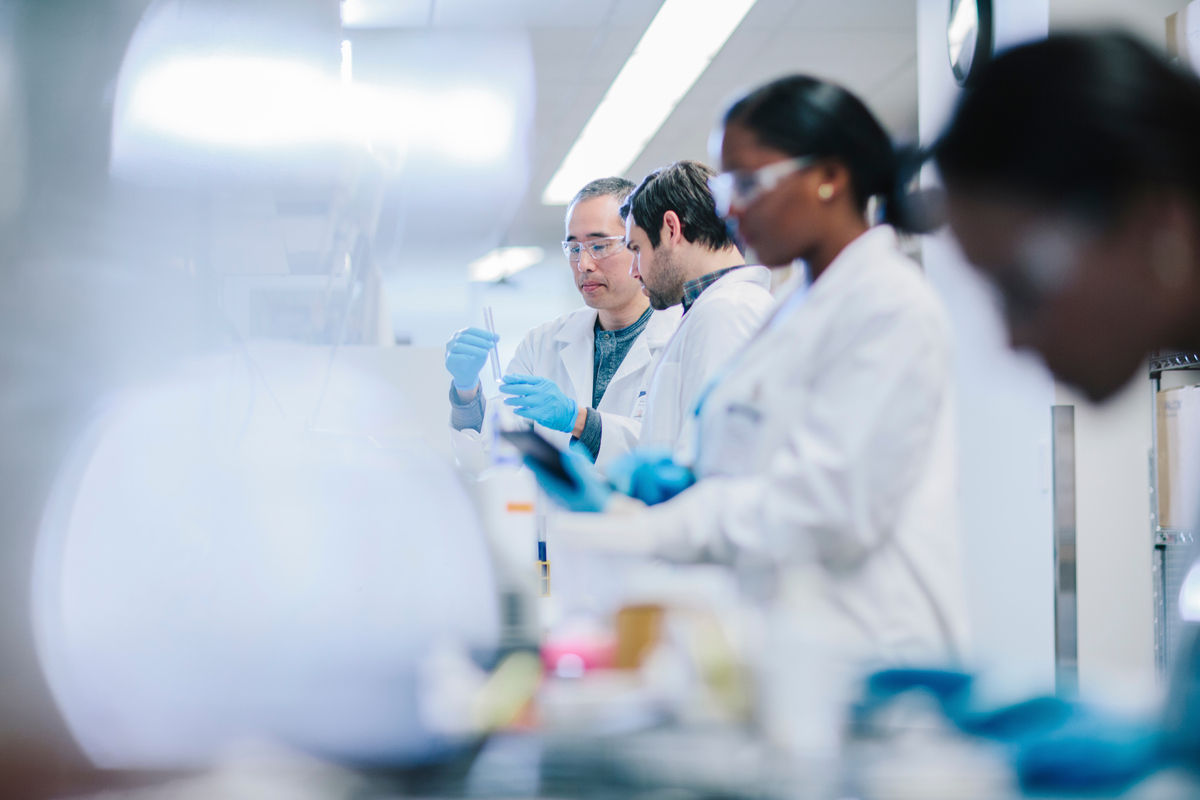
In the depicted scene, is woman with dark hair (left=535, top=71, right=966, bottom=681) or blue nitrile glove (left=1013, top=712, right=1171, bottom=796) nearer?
blue nitrile glove (left=1013, top=712, right=1171, bottom=796)

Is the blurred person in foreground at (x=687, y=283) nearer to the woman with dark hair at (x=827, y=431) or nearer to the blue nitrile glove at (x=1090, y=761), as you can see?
the woman with dark hair at (x=827, y=431)

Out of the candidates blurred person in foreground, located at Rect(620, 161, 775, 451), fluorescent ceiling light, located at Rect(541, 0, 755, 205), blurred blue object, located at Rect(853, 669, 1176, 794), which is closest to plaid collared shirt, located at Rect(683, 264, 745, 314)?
blurred person in foreground, located at Rect(620, 161, 775, 451)

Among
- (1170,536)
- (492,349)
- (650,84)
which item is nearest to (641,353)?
(492,349)

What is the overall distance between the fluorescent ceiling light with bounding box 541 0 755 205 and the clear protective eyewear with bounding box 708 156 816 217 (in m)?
2.93

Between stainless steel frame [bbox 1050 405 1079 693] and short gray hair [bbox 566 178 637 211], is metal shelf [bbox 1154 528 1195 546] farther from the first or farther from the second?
short gray hair [bbox 566 178 637 211]

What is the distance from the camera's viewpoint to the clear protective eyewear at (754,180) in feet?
3.62

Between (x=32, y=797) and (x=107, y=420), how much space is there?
39cm

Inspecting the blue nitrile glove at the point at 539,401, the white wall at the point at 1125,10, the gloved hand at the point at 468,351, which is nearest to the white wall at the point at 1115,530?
the white wall at the point at 1125,10

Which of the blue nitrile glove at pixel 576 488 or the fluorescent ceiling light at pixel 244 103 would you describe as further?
the fluorescent ceiling light at pixel 244 103

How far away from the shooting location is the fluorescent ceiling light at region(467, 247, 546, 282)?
25.5ft

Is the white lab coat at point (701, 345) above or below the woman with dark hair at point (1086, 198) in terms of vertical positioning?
above

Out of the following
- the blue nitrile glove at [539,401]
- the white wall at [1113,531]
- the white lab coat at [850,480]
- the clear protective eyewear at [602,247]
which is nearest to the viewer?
the white lab coat at [850,480]

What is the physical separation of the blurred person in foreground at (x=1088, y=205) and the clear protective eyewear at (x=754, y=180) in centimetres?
25

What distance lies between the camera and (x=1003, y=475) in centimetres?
302
